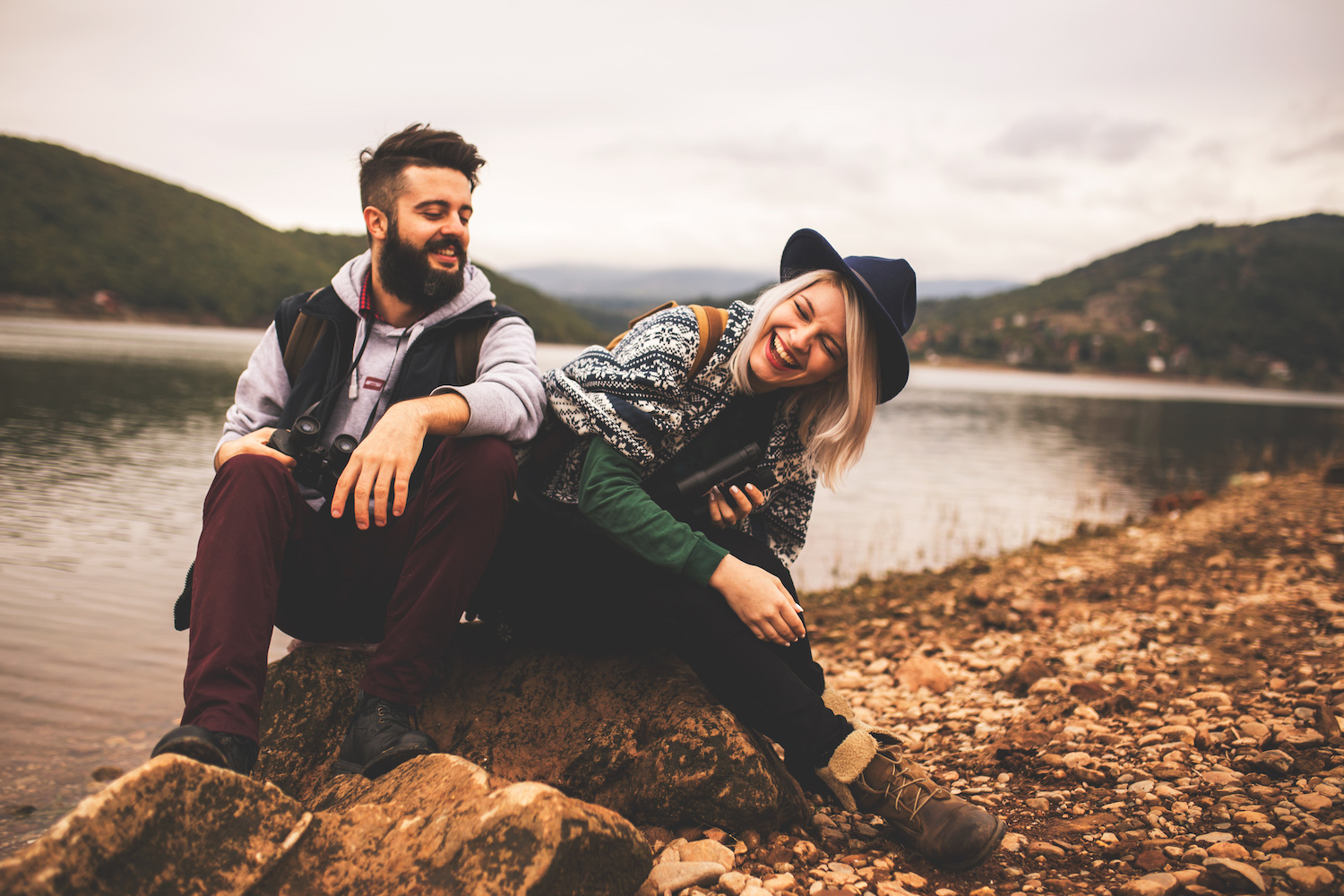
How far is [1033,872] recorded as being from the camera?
8.39ft

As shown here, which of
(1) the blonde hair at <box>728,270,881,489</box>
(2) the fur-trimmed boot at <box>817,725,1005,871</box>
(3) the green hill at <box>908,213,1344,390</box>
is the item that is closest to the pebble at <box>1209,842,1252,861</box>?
(2) the fur-trimmed boot at <box>817,725,1005,871</box>

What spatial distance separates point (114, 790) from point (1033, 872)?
8.61 ft

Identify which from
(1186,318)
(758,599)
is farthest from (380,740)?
(1186,318)

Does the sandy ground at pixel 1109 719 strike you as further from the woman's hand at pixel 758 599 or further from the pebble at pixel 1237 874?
the woman's hand at pixel 758 599

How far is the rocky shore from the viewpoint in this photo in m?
1.98

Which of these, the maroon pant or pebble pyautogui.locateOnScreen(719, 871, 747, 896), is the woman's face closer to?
the maroon pant

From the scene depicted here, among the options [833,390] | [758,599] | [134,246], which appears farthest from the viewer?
[134,246]

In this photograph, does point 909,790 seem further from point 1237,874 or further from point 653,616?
point 653,616

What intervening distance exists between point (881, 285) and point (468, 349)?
5.77 feet

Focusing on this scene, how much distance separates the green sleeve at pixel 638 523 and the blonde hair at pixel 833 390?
650mm

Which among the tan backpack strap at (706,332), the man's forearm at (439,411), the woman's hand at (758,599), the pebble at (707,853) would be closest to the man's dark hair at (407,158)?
the man's forearm at (439,411)

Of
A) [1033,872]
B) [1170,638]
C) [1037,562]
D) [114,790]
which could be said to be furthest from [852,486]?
[114,790]

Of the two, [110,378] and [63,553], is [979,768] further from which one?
[110,378]

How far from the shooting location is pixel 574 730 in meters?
3.17
